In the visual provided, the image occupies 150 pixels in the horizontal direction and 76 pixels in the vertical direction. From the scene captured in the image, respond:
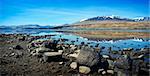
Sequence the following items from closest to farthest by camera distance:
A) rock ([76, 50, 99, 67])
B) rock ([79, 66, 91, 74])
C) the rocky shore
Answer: the rocky shore
rock ([79, 66, 91, 74])
rock ([76, 50, 99, 67])

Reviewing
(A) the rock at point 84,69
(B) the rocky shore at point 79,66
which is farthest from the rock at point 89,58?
(A) the rock at point 84,69

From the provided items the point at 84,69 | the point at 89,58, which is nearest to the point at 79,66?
the point at 84,69

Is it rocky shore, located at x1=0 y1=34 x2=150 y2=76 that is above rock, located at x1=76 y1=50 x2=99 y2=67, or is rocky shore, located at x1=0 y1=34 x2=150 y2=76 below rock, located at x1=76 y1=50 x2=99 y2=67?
below

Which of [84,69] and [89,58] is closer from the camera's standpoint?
[84,69]

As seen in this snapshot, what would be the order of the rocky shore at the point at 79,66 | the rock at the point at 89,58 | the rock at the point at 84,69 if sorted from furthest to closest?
the rock at the point at 89,58, the rock at the point at 84,69, the rocky shore at the point at 79,66

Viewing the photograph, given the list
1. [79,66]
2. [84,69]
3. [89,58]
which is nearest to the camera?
[84,69]

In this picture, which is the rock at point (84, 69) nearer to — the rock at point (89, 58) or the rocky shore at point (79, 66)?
the rocky shore at point (79, 66)

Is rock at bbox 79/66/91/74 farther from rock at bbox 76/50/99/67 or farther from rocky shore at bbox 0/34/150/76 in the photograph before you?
rock at bbox 76/50/99/67

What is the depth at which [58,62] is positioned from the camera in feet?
46.9

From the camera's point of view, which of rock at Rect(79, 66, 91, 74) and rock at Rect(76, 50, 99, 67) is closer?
rock at Rect(79, 66, 91, 74)

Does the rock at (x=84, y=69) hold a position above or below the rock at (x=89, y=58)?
below

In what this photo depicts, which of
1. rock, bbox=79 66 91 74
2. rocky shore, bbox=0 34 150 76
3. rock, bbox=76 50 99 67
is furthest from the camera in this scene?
rock, bbox=76 50 99 67

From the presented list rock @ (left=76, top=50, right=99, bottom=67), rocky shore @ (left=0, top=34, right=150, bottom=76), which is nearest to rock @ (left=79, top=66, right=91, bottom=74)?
rocky shore @ (left=0, top=34, right=150, bottom=76)

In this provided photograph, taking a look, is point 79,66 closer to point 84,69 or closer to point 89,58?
point 84,69
